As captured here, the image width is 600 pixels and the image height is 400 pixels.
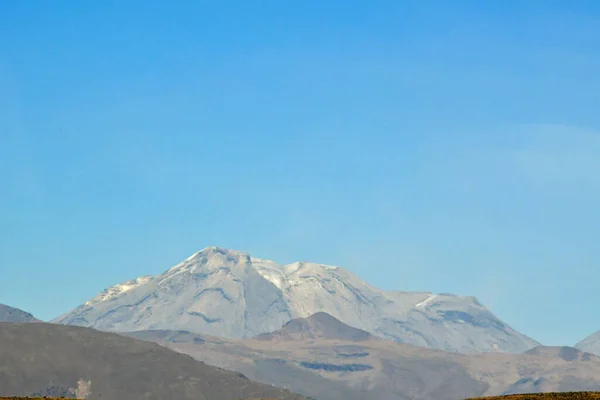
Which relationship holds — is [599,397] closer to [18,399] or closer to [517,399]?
[517,399]

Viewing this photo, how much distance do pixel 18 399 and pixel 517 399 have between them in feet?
250

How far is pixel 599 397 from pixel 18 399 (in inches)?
3417

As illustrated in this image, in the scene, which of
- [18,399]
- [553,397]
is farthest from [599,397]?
[18,399]

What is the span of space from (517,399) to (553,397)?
5.79 meters

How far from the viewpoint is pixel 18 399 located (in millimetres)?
151125

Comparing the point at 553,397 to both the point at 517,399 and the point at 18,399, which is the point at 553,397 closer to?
the point at 517,399

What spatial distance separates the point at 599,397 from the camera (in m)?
149

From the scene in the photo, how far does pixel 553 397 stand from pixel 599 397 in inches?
274

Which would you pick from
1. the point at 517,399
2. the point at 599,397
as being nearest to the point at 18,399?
the point at 517,399

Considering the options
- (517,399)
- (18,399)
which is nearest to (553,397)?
(517,399)

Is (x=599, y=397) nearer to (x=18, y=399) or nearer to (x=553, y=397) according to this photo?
(x=553, y=397)

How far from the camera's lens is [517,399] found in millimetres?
155500
